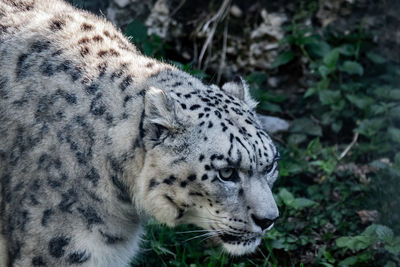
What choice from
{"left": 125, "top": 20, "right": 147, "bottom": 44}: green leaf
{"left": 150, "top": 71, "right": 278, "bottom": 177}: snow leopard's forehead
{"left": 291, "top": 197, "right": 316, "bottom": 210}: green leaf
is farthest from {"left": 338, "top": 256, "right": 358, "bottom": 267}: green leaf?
{"left": 125, "top": 20, "right": 147, "bottom": 44}: green leaf

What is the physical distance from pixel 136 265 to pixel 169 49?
3.54 meters

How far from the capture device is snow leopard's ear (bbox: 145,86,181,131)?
192 inches

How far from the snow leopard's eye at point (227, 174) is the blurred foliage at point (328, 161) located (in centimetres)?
86

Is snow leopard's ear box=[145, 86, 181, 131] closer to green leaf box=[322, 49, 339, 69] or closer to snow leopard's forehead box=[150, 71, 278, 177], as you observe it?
snow leopard's forehead box=[150, 71, 278, 177]

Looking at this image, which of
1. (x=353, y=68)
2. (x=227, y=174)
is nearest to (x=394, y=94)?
(x=353, y=68)

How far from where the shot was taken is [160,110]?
4887mm

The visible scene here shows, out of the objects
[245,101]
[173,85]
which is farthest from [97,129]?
[245,101]

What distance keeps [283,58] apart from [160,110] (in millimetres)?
4289

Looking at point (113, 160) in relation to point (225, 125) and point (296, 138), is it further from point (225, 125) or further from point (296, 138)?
point (296, 138)

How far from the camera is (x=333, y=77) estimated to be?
28.6 ft

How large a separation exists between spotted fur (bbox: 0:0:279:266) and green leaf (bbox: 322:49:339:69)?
314cm

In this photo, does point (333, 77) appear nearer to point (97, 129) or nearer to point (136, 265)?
point (136, 265)

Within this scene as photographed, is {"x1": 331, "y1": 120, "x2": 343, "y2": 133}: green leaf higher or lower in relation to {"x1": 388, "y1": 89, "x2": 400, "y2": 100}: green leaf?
lower

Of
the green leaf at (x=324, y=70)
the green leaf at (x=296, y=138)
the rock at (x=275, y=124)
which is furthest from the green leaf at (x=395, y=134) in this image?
the rock at (x=275, y=124)
